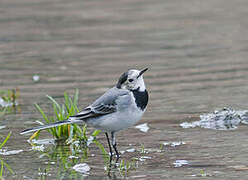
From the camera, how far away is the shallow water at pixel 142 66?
7.02 metres

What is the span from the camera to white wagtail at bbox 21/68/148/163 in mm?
6977

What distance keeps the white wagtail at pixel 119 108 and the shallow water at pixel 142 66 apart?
0.45 meters

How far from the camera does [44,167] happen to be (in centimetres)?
686

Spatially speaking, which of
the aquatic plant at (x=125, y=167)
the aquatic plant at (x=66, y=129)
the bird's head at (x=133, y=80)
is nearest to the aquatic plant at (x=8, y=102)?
the aquatic plant at (x=66, y=129)

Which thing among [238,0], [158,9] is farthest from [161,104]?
[238,0]

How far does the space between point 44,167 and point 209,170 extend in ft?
6.09

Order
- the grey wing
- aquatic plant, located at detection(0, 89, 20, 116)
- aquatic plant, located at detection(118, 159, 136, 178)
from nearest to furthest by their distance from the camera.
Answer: aquatic plant, located at detection(118, 159, 136, 178)
the grey wing
aquatic plant, located at detection(0, 89, 20, 116)

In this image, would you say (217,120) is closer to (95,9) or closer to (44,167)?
(44,167)

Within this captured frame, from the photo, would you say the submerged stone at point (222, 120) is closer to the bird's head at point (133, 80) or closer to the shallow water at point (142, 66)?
the shallow water at point (142, 66)

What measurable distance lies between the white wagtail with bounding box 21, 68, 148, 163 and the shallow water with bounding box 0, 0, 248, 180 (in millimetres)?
445

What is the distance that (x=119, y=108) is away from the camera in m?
7.02

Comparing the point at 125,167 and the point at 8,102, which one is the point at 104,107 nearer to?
the point at 125,167

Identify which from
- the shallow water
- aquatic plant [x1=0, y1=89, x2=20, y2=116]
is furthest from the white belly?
aquatic plant [x1=0, y1=89, x2=20, y2=116]

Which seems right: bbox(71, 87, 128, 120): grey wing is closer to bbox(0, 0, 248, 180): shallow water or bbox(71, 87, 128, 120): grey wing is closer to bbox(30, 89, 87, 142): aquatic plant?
bbox(0, 0, 248, 180): shallow water
